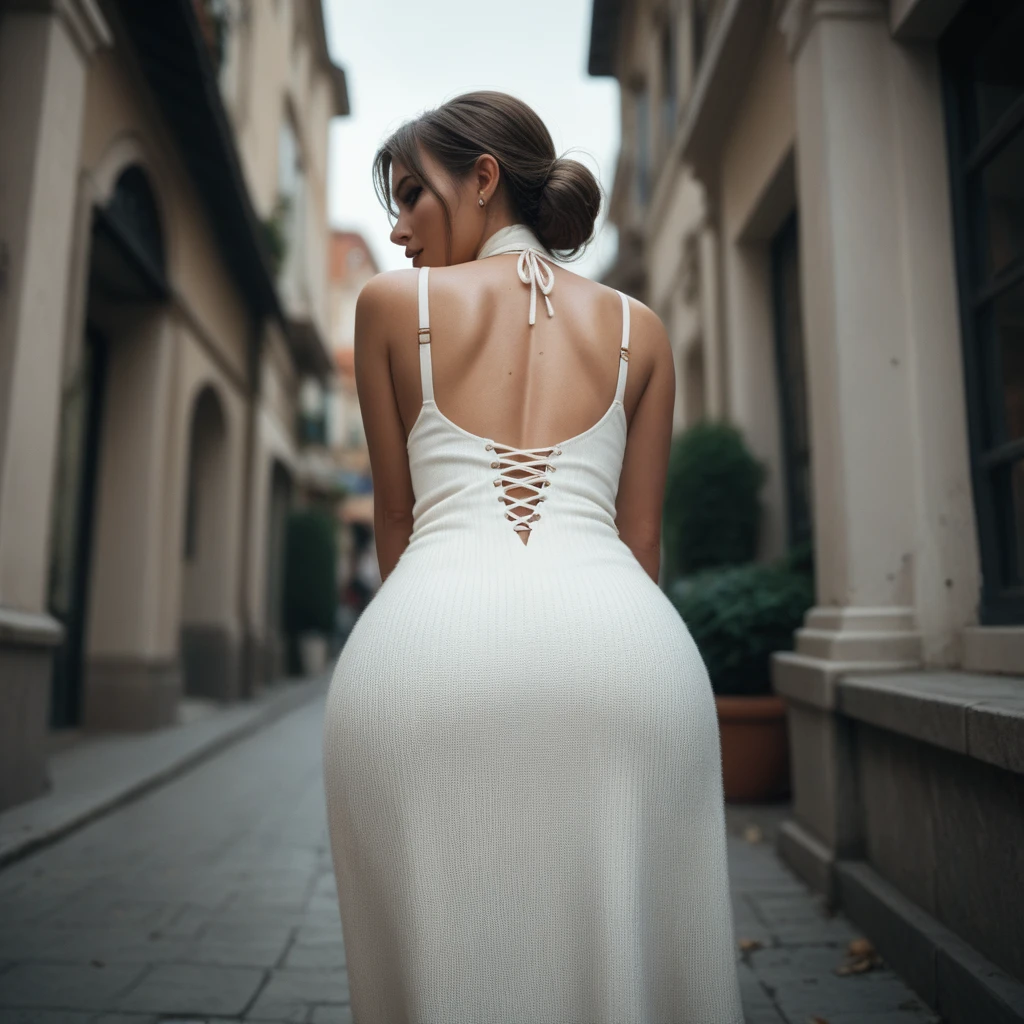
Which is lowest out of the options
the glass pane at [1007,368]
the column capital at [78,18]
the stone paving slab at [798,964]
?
the stone paving slab at [798,964]

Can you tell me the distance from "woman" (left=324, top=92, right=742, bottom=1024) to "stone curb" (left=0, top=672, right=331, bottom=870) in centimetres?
342

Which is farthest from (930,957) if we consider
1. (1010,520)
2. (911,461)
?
(911,461)

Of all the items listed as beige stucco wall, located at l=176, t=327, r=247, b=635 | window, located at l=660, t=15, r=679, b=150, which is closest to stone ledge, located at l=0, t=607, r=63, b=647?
beige stucco wall, located at l=176, t=327, r=247, b=635

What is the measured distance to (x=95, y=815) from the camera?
4.92 meters

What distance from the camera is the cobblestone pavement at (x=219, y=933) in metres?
2.61

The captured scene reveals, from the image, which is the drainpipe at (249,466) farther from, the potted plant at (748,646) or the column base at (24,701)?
the potted plant at (748,646)

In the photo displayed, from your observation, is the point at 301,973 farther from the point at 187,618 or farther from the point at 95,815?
the point at 187,618

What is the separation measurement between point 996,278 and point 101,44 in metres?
5.04

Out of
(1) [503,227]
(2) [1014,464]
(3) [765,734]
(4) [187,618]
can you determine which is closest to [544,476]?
(1) [503,227]

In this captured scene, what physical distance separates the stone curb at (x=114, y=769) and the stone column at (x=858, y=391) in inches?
130

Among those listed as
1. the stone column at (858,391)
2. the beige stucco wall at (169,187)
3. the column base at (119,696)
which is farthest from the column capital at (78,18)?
the column base at (119,696)

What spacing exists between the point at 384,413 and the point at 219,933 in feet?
8.26

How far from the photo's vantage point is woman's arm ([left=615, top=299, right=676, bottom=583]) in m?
1.55

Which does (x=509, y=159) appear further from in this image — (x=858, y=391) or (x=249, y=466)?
(x=249, y=466)
